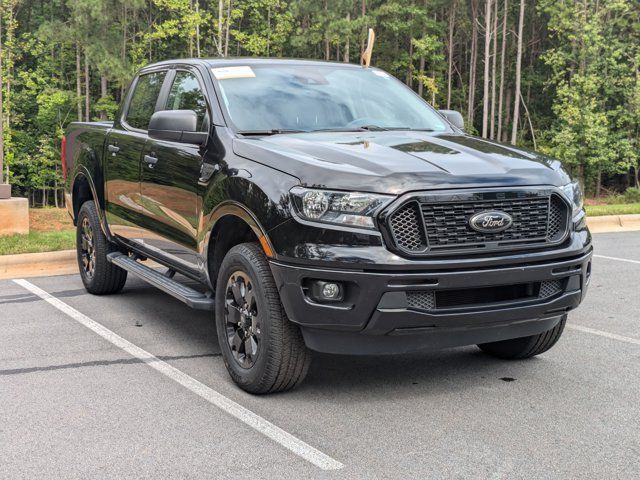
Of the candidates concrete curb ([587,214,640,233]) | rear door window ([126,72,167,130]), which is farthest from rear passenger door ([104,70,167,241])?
Answer: concrete curb ([587,214,640,233])

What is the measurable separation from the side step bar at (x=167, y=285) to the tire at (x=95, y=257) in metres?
0.27

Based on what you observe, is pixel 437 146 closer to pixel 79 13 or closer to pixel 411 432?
pixel 411 432

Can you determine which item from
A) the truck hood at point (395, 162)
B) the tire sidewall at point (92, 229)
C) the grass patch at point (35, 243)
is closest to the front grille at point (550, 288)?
the truck hood at point (395, 162)

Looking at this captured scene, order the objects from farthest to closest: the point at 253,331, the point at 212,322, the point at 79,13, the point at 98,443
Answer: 1. the point at 79,13
2. the point at 212,322
3. the point at 253,331
4. the point at 98,443

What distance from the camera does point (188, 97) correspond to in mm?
5398

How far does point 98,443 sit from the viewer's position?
142 inches

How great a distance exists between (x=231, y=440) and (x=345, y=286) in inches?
36.6

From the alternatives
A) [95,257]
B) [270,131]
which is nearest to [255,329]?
[270,131]

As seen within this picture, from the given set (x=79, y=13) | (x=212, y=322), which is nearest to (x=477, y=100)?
(x=79, y=13)

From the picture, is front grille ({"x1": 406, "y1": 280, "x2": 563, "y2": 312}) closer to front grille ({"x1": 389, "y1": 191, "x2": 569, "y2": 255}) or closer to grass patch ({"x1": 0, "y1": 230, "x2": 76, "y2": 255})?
front grille ({"x1": 389, "y1": 191, "x2": 569, "y2": 255})

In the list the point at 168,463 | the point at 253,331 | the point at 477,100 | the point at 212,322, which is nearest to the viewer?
the point at 168,463

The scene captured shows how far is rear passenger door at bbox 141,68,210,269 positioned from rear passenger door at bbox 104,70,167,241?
20 centimetres

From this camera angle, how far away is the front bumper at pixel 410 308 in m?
3.71

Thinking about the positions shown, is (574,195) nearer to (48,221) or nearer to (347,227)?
(347,227)
